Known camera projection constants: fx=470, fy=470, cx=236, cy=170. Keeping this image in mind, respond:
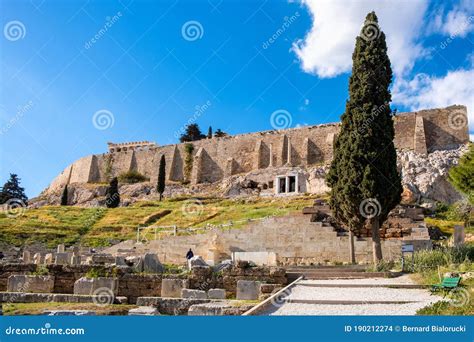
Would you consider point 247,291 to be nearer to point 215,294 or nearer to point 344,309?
point 215,294

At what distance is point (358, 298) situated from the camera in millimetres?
8938

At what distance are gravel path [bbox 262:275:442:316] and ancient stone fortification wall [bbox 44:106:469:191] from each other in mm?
39103

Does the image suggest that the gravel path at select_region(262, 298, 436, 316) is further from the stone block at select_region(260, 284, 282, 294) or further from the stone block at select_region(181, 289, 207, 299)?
the stone block at select_region(260, 284, 282, 294)

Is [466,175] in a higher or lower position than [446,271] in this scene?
higher

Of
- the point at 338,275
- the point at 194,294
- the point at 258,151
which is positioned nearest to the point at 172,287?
the point at 194,294

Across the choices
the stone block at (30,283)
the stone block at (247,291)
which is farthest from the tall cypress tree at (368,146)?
the stone block at (30,283)

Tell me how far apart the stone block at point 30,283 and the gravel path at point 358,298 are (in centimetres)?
581

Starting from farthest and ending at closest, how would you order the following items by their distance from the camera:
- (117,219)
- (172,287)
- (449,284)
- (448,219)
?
(117,219) < (448,219) < (172,287) < (449,284)

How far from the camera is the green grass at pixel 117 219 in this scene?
29.0 metres

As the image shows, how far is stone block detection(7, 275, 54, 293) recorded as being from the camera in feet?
35.6

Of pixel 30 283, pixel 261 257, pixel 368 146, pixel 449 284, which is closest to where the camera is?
pixel 449 284

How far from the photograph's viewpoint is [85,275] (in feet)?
38.2

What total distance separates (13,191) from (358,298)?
63.4m

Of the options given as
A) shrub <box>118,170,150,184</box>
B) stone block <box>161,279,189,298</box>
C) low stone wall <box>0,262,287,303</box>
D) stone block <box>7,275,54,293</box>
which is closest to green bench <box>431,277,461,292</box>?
low stone wall <box>0,262,287,303</box>
